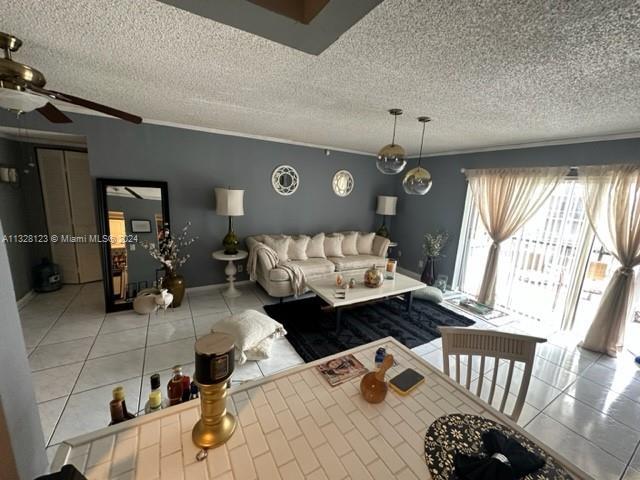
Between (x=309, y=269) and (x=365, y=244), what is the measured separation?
1.55 meters

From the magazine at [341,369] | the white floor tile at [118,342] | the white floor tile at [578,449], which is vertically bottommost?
the white floor tile at [578,449]

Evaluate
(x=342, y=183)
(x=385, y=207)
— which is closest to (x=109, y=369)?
(x=342, y=183)

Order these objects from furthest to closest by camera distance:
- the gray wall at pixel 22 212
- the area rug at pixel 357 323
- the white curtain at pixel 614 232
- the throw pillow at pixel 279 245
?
the throw pillow at pixel 279 245 → the gray wall at pixel 22 212 → the area rug at pixel 357 323 → the white curtain at pixel 614 232

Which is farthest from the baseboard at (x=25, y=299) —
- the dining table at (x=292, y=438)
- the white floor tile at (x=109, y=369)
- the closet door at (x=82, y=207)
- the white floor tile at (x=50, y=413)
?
the dining table at (x=292, y=438)

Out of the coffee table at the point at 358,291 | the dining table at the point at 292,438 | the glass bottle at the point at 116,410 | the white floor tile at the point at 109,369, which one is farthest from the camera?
the coffee table at the point at 358,291

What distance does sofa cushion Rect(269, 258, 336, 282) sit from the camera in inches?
138

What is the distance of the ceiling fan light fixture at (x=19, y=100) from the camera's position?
49.9 inches

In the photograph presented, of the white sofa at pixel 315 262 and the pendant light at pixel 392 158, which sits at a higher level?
the pendant light at pixel 392 158

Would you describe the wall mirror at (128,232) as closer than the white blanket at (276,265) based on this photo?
Yes

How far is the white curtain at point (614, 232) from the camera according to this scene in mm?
2611

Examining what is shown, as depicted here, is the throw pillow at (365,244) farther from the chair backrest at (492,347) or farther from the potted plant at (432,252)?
the chair backrest at (492,347)

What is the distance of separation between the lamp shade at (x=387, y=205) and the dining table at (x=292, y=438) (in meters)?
4.27

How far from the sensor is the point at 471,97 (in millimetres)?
1910

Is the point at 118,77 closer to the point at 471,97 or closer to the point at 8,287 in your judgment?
the point at 8,287
